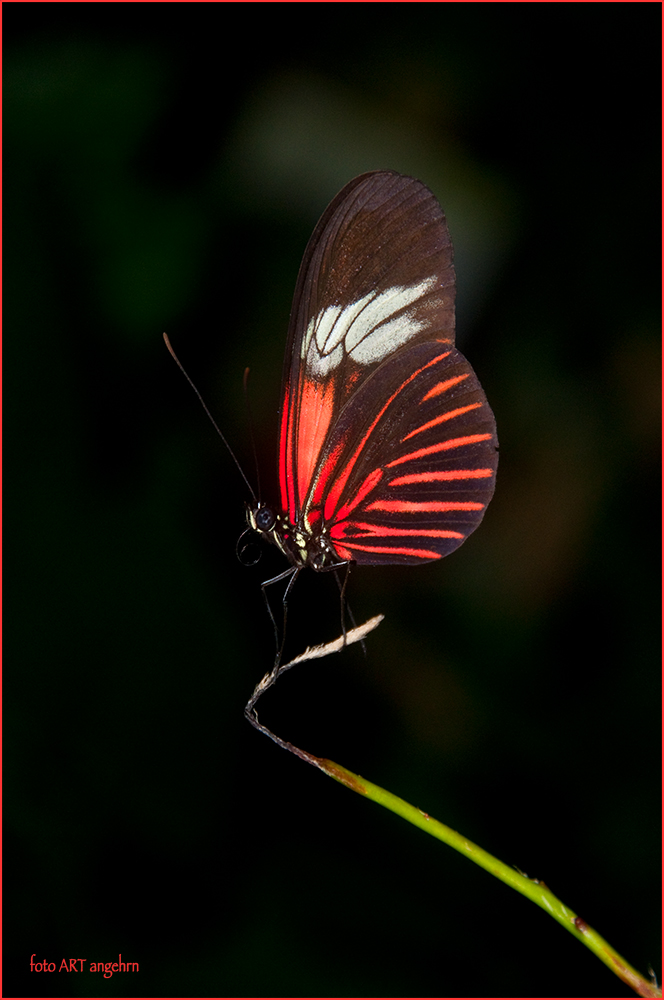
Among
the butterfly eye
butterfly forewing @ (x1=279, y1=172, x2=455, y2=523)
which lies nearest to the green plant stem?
the butterfly eye

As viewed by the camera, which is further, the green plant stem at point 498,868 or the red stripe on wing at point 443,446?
the red stripe on wing at point 443,446

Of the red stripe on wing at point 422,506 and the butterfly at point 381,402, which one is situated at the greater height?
the butterfly at point 381,402

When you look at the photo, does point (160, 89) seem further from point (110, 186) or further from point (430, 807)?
point (430, 807)

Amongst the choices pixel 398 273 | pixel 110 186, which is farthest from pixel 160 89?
pixel 398 273

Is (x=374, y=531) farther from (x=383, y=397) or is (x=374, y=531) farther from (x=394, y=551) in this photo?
(x=383, y=397)

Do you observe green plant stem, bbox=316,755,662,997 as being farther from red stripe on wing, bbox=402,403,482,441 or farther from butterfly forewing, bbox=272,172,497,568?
red stripe on wing, bbox=402,403,482,441

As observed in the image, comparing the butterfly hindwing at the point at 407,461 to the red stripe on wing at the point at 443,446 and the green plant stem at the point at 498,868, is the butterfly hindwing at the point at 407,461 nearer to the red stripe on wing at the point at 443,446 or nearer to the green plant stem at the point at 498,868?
the red stripe on wing at the point at 443,446

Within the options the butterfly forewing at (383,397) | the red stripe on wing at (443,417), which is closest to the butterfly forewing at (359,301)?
the butterfly forewing at (383,397)

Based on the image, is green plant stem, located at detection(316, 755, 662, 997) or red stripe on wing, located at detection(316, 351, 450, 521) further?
red stripe on wing, located at detection(316, 351, 450, 521)
